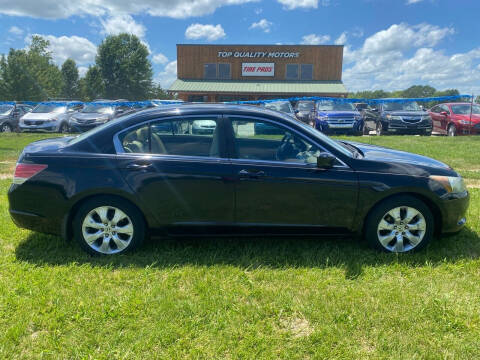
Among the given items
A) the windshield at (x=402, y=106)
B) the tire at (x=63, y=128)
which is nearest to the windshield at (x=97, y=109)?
the tire at (x=63, y=128)

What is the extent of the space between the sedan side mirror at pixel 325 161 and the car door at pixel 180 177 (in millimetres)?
858

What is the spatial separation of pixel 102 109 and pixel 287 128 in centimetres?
1552

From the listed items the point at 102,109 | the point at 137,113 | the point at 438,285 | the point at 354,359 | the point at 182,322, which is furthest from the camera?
the point at 102,109

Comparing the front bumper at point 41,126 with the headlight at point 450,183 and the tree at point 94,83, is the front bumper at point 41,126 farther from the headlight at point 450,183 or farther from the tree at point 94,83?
the tree at point 94,83

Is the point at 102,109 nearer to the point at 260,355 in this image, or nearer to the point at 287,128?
the point at 287,128

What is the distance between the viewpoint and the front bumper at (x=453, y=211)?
3676mm

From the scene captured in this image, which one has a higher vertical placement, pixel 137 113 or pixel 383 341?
pixel 137 113

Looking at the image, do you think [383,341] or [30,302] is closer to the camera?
[383,341]

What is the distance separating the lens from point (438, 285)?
124 inches

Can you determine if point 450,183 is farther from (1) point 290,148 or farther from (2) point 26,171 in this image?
(2) point 26,171

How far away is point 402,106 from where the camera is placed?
54.2ft

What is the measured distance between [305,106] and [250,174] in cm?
1685

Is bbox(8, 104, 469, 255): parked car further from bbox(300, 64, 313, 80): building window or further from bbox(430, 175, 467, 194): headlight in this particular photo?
bbox(300, 64, 313, 80): building window

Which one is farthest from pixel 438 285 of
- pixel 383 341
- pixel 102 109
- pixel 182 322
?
pixel 102 109
